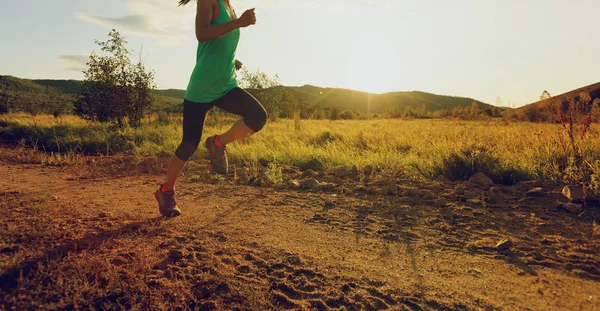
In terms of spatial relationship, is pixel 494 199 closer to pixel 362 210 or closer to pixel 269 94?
pixel 362 210

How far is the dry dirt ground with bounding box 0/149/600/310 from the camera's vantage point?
2.00 meters

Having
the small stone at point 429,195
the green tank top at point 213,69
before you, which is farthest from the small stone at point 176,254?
the small stone at point 429,195

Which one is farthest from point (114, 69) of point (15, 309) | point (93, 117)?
point (15, 309)

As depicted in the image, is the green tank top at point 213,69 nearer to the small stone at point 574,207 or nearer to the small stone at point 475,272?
the small stone at point 475,272

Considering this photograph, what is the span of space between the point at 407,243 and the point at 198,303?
1602mm

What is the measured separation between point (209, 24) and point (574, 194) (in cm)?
366

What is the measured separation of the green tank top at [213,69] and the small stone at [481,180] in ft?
10.4

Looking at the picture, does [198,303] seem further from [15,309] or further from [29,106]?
[29,106]

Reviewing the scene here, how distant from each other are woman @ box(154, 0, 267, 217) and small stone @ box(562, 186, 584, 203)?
9.73ft

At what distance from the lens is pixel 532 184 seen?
167 inches

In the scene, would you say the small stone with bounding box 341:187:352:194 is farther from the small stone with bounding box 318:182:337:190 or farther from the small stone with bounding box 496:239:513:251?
the small stone with bounding box 496:239:513:251

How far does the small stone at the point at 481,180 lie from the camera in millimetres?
4472

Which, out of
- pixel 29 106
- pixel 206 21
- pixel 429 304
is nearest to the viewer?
pixel 429 304

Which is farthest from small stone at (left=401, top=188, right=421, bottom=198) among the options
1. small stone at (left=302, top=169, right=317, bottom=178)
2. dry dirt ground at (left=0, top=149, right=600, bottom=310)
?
small stone at (left=302, top=169, right=317, bottom=178)
